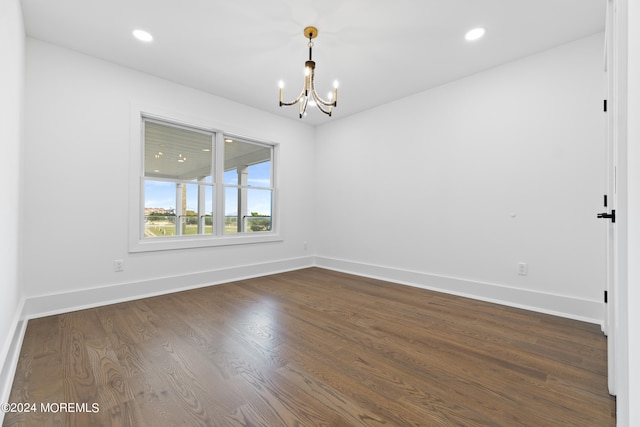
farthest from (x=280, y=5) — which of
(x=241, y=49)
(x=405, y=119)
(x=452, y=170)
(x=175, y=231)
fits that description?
(x=175, y=231)

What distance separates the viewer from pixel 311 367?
175 centimetres

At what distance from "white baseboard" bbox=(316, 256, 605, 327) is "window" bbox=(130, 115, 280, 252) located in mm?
1905

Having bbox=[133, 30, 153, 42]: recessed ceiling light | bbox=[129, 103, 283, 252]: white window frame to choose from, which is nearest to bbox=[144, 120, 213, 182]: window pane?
bbox=[129, 103, 283, 252]: white window frame

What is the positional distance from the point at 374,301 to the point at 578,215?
2.13 meters

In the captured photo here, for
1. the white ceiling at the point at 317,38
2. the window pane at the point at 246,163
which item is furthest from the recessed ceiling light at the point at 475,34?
the window pane at the point at 246,163

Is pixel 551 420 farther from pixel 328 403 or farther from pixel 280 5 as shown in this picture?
pixel 280 5

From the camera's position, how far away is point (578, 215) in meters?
2.61

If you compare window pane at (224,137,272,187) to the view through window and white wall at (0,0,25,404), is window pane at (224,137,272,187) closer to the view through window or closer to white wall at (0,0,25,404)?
the view through window

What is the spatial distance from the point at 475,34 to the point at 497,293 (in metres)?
2.65

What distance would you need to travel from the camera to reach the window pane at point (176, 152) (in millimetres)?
3477

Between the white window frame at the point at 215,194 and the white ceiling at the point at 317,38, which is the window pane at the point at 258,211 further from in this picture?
the white ceiling at the point at 317,38

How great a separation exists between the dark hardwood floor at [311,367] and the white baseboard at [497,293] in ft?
0.49

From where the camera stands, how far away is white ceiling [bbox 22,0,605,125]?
224 centimetres

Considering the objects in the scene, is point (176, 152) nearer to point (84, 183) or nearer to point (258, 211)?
point (84, 183)
